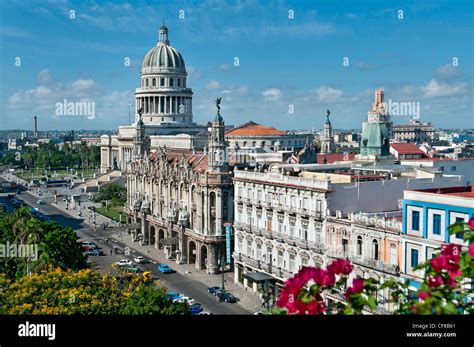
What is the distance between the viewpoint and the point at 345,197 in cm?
4812

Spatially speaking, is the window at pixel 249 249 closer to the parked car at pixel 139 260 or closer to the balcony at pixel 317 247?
the balcony at pixel 317 247

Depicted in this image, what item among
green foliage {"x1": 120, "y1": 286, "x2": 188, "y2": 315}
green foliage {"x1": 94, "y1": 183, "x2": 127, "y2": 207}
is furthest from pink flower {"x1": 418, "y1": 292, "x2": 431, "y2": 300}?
green foliage {"x1": 94, "y1": 183, "x2": 127, "y2": 207}

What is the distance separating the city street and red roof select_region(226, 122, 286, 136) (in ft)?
152

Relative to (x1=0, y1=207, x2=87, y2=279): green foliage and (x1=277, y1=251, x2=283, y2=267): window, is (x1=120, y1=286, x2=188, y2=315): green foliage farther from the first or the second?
(x1=277, y1=251, x2=283, y2=267): window

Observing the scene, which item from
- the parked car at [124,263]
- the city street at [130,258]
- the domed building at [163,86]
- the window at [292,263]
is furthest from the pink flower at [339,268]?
the domed building at [163,86]

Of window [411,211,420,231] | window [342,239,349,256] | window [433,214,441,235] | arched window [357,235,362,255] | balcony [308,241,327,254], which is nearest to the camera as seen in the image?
window [433,214,441,235]

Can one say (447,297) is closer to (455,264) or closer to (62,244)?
(455,264)

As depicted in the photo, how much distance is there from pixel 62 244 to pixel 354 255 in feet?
80.2

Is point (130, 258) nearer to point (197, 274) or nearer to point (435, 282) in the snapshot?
point (197, 274)

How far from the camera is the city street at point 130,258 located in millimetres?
53625

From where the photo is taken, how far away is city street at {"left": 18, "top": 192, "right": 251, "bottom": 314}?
53625mm

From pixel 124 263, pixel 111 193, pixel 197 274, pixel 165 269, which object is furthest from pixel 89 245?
pixel 111 193

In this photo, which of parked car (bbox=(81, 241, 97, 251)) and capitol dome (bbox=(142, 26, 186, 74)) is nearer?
parked car (bbox=(81, 241, 97, 251))
